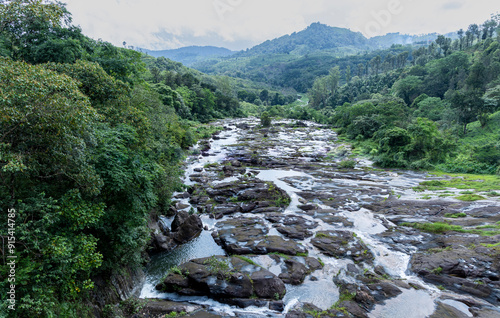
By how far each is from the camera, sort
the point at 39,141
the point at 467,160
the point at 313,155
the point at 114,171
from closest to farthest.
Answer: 1. the point at 39,141
2. the point at 114,171
3. the point at 467,160
4. the point at 313,155

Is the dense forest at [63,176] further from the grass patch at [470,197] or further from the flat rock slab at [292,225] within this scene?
the grass patch at [470,197]

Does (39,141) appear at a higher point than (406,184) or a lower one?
higher

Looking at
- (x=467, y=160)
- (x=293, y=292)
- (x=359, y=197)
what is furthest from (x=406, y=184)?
(x=293, y=292)

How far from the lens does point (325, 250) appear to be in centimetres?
2112

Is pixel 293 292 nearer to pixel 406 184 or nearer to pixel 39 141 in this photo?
pixel 39 141

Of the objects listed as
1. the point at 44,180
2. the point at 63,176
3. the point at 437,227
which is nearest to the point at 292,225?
the point at 437,227

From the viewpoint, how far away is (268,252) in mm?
20688

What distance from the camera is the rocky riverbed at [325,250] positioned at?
15.3 m

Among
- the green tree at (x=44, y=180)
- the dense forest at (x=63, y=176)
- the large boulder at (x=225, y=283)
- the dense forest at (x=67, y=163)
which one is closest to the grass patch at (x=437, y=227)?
the large boulder at (x=225, y=283)

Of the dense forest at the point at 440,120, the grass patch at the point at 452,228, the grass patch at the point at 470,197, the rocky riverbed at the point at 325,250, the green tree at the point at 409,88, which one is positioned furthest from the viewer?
the green tree at the point at 409,88

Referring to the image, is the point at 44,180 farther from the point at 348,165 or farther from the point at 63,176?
the point at 348,165

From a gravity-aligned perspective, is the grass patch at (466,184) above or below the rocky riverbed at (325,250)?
above

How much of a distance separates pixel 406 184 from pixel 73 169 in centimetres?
3989

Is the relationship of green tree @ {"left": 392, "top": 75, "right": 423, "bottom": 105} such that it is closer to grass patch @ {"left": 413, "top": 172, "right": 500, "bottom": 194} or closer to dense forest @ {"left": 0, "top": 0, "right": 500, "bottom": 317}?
grass patch @ {"left": 413, "top": 172, "right": 500, "bottom": 194}
